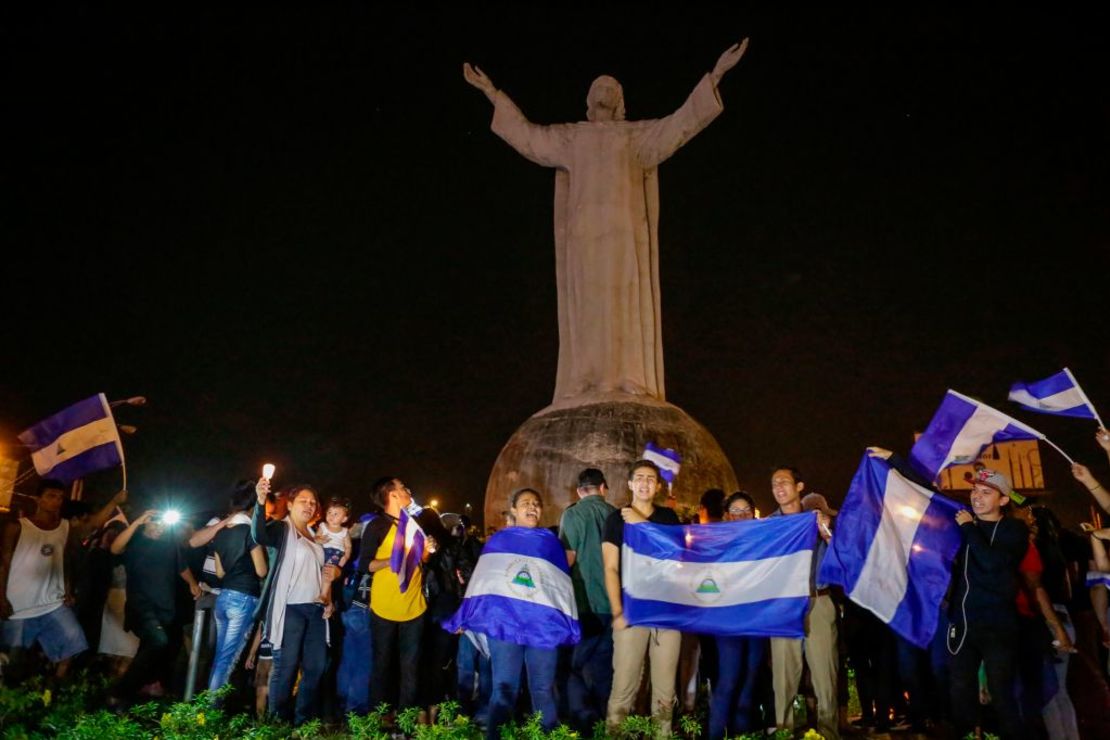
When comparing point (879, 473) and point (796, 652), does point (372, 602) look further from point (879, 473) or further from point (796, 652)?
point (879, 473)

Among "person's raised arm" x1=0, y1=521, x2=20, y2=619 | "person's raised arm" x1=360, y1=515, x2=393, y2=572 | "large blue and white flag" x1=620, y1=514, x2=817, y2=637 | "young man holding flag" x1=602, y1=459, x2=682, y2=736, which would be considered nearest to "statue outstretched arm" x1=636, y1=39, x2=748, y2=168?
"large blue and white flag" x1=620, y1=514, x2=817, y2=637

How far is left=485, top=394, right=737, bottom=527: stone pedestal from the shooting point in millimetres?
8969

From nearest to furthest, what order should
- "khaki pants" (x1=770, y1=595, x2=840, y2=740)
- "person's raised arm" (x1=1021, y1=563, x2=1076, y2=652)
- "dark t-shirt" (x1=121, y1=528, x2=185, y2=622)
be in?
"khaki pants" (x1=770, y1=595, x2=840, y2=740)
"person's raised arm" (x1=1021, y1=563, x2=1076, y2=652)
"dark t-shirt" (x1=121, y1=528, x2=185, y2=622)

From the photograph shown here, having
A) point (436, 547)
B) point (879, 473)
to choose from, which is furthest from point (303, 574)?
point (879, 473)

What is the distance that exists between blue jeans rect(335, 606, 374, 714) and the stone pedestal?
9.00 feet

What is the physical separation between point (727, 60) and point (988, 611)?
755 cm

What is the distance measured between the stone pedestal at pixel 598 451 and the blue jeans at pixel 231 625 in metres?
3.43

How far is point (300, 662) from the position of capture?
6.41 m

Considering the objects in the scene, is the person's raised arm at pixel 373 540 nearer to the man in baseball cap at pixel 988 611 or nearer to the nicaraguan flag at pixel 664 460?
the nicaraguan flag at pixel 664 460

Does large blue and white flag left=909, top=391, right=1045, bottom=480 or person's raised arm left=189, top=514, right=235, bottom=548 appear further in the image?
person's raised arm left=189, top=514, right=235, bottom=548

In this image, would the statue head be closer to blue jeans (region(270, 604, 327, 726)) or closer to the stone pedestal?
the stone pedestal

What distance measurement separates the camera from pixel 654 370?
11.1m

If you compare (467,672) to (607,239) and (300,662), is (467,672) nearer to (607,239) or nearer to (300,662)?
(300,662)

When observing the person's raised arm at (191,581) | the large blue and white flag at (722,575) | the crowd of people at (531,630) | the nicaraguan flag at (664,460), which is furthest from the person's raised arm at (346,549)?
the nicaraguan flag at (664,460)
